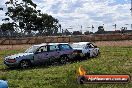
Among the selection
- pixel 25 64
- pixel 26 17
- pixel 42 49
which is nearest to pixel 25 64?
pixel 25 64

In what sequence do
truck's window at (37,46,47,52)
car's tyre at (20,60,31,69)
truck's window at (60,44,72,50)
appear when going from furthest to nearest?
truck's window at (60,44,72,50) < truck's window at (37,46,47,52) < car's tyre at (20,60,31,69)

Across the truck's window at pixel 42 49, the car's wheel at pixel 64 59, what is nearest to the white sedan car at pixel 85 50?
the car's wheel at pixel 64 59

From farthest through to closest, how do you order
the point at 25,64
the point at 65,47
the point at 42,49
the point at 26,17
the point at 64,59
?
the point at 26,17 → the point at 65,47 → the point at 64,59 → the point at 42,49 → the point at 25,64

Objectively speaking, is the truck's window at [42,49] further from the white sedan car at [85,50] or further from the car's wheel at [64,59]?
the white sedan car at [85,50]

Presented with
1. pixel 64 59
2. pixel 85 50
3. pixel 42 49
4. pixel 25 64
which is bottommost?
pixel 25 64

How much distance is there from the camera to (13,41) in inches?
1861

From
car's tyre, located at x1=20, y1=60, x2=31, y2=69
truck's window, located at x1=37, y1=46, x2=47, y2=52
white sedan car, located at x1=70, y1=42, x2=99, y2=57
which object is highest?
truck's window, located at x1=37, y1=46, x2=47, y2=52

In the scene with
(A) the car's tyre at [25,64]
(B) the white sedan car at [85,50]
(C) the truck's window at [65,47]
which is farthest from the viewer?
(B) the white sedan car at [85,50]

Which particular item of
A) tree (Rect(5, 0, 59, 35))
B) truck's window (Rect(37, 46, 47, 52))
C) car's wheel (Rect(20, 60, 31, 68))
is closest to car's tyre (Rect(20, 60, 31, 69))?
car's wheel (Rect(20, 60, 31, 68))

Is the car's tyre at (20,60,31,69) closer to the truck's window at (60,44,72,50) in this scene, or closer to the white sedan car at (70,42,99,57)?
the truck's window at (60,44,72,50)

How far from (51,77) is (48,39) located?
97.1 feet

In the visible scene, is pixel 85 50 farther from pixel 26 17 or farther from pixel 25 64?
pixel 26 17

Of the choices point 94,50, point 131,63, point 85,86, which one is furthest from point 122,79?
point 94,50

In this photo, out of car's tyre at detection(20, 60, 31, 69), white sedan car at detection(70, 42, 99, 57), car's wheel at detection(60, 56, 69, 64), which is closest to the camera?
car's tyre at detection(20, 60, 31, 69)
